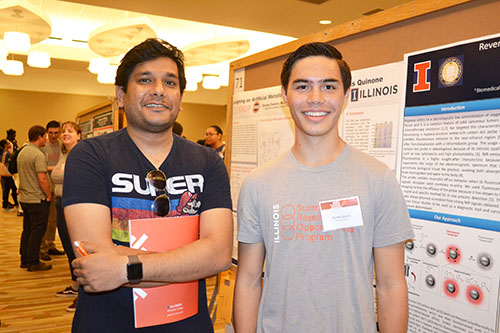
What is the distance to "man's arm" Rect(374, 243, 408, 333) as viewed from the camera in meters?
1.21

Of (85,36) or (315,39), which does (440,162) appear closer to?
(315,39)

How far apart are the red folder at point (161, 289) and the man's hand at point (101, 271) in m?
0.13

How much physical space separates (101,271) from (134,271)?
9 centimetres

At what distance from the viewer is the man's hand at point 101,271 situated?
46.4 inches

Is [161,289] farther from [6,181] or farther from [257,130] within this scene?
[6,181]

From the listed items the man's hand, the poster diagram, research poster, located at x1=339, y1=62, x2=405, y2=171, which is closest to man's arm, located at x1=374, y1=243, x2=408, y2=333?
research poster, located at x1=339, y1=62, x2=405, y2=171

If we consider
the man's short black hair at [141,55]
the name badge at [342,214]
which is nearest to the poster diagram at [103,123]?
the man's short black hair at [141,55]

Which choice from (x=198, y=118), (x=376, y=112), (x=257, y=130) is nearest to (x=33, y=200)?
(x=257, y=130)

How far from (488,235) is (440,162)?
0.26m

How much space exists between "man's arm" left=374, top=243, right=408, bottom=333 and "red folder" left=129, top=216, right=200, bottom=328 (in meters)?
0.64

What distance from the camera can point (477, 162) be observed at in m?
1.20

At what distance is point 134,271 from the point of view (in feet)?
3.96

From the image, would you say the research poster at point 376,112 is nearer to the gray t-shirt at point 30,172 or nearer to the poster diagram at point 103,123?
the poster diagram at point 103,123

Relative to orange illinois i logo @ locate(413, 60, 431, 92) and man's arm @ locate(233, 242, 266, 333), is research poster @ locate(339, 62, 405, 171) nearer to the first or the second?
orange illinois i logo @ locate(413, 60, 431, 92)
